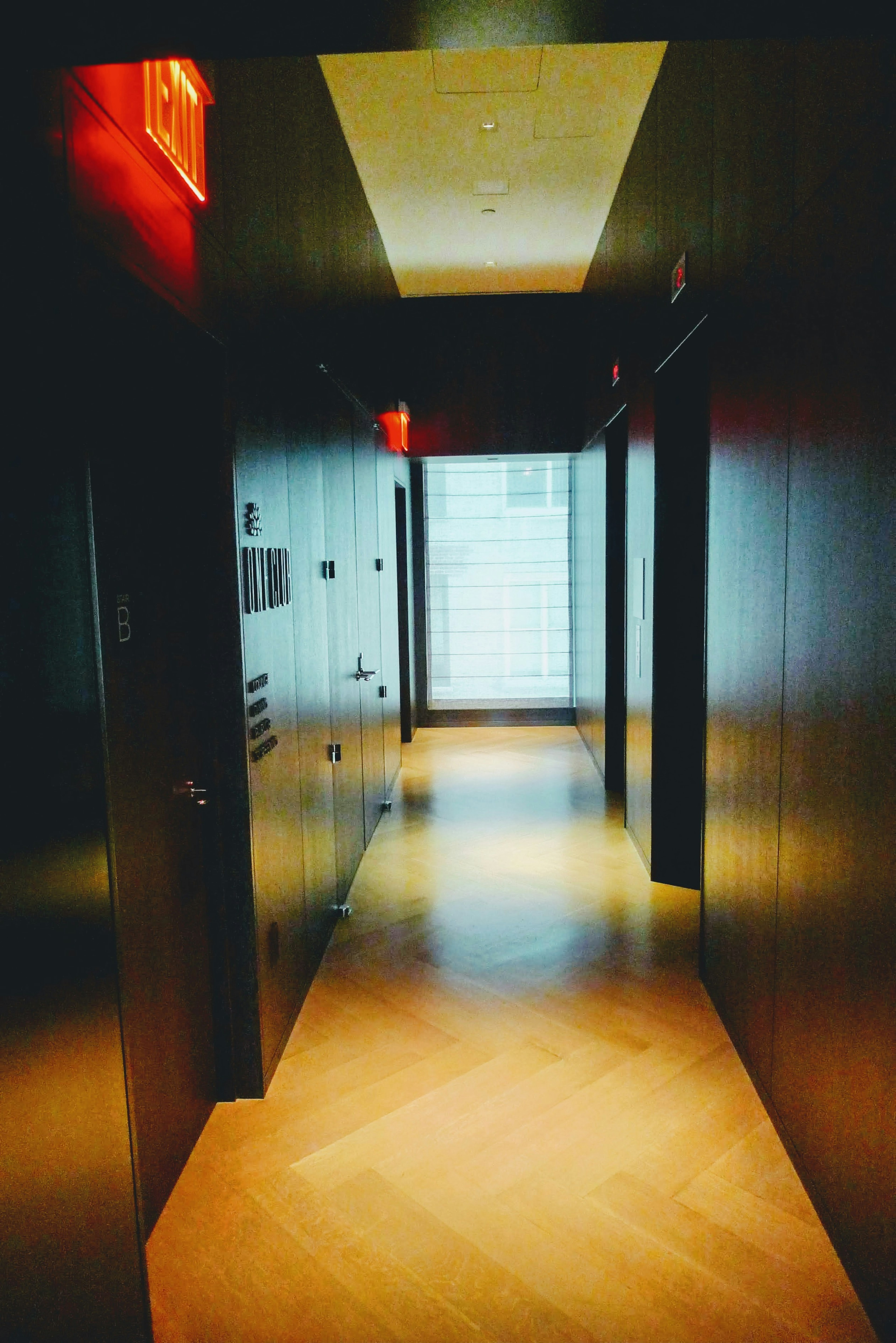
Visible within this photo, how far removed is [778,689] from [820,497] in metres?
0.62

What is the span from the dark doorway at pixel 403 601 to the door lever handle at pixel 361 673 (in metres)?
2.46

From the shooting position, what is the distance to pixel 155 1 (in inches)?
54.1

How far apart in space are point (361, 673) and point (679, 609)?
175cm

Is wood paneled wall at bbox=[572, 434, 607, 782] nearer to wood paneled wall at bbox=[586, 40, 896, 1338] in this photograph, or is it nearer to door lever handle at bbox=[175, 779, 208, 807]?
wood paneled wall at bbox=[586, 40, 896, 1338]

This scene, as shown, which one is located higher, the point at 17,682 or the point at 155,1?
the point at 155,1

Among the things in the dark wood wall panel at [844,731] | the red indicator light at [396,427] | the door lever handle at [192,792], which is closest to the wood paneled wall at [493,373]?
the red indicator light at [396,427]

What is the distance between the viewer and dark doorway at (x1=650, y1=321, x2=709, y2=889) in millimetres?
4508

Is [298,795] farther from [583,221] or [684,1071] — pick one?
[583,221]

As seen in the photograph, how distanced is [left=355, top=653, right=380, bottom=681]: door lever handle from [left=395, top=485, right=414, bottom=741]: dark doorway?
8.08 feet

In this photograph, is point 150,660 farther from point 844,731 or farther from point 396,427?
point 396,427

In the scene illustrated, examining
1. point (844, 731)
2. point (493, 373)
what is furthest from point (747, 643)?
point (493, 373)

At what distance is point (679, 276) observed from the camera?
3.92 metres

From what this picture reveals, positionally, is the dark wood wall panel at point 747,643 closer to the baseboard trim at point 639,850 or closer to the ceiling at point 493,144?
the baseboard trim at point 639,850

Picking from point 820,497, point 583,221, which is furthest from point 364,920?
point 583,221
